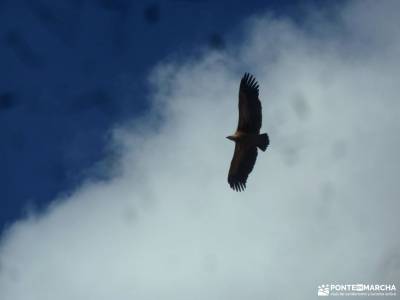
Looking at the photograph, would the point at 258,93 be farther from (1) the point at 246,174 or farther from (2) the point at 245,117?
(1) the point at 246,174

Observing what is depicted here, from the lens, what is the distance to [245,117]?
3500 cm

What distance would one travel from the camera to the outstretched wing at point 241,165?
118 feet

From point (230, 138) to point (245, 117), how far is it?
143cm

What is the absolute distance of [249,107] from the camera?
114 ft

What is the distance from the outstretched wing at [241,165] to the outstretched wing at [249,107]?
3.93 ft

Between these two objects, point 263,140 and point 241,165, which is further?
point 241,165

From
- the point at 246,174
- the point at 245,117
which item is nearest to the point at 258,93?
the point at 245,117

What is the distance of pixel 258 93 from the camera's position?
Result: 35.0 metres

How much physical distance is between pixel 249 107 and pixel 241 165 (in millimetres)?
3116

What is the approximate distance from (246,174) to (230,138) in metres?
1.94

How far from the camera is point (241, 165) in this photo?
1439 inches

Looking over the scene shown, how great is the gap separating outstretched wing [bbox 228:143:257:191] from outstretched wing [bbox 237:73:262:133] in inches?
47.2

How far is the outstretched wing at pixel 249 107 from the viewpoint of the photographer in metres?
34.8

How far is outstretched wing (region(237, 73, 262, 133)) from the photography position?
34781 millimetres
